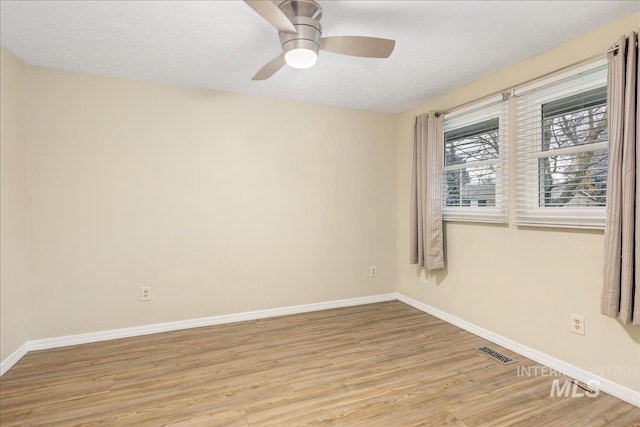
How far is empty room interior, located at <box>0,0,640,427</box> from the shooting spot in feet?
6.19

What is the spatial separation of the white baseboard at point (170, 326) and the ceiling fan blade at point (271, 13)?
2.71 meters

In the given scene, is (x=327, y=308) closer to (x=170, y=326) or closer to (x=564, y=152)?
(x=170, y=326)

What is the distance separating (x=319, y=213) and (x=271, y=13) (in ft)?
7.77

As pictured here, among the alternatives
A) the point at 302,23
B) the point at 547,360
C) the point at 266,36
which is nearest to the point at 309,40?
the point at 302,23

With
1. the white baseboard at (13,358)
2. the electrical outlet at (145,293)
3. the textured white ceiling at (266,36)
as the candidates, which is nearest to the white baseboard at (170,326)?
the white baseboard at (13,358)

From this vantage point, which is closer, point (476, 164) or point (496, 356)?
point (496, 356)

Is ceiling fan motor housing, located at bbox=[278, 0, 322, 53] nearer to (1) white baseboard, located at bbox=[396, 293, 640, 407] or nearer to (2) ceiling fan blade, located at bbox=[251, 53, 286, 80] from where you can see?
(2) ceiling fan blade, located at bbox=[251, 53, 286, 80]

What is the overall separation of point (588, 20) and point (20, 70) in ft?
13.5

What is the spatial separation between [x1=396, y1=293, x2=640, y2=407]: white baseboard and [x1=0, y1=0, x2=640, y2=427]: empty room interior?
0.04 feet

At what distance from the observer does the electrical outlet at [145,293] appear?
2.96m

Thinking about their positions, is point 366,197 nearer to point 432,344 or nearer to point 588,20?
point 432,344

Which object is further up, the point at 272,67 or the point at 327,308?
the point at 272,67

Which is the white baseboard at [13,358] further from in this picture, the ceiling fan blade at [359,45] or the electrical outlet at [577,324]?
the electrical outlet at [577,324]

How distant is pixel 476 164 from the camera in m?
2.99
